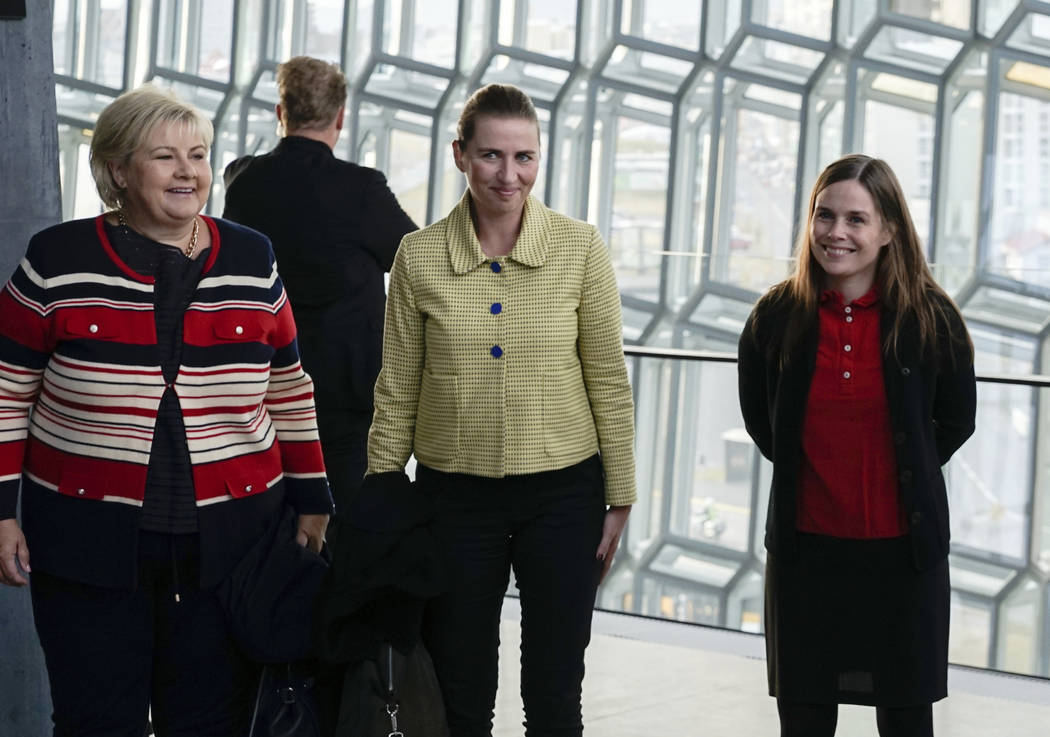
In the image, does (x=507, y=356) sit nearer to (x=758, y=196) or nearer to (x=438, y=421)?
(x=438, y=421)

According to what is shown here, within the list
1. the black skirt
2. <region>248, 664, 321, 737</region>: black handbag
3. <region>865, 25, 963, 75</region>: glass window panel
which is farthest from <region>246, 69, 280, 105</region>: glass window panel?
<region>248, 664, 321, 737</region>: black handbag

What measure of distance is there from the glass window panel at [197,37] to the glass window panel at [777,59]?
4.87m

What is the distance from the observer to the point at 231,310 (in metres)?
2.00

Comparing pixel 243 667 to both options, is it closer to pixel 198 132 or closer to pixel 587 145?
pixel 198 132

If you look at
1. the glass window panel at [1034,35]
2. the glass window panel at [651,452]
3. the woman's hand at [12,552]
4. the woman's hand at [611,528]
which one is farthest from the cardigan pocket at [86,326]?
the glass window panel at [1034,35]

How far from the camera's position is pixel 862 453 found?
7.51ft

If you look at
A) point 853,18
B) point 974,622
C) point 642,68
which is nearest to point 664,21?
point 642,68

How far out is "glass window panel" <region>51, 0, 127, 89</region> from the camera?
13445 mm

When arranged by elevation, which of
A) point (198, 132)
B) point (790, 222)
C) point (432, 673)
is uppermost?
point (790, 222)

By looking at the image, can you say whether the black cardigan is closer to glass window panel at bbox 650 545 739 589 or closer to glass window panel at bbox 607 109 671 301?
glass window panel at bbox 607 109 671 301

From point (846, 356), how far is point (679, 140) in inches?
407

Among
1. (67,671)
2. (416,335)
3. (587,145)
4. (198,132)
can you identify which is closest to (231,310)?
(198,132)

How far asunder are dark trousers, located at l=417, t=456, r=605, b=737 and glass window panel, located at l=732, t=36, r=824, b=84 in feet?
34.2

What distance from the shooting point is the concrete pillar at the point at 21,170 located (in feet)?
8.50
